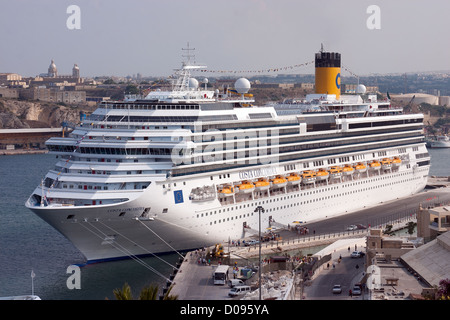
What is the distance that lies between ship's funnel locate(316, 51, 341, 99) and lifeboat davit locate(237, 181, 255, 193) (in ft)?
53.5

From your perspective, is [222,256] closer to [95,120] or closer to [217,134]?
[217,134]

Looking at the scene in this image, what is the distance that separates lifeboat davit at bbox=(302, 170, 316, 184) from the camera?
132ft

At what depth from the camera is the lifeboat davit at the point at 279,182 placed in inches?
1496

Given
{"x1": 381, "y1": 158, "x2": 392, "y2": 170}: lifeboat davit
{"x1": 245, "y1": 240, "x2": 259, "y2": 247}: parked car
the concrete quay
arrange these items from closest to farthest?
the concrete quay, {"x1": 245, "y1": 240, "x2": 259, "y2": 247}: parked car, {"x1": 381, "y1": 158, "x2": 392, "y2": 170}: lifeboat davit

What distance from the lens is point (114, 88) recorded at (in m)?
174

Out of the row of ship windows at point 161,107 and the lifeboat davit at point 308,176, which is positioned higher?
the row of ship windows at point 161,107

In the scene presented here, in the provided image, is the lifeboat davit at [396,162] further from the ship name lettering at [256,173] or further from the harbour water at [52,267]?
the harbour water at [52,267]

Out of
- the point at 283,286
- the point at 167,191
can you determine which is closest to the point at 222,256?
the point at 167,191

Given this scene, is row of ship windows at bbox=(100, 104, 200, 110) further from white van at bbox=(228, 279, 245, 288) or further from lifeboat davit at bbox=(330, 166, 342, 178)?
lifeboat davit at bbox=(330, 166, 342, 178)

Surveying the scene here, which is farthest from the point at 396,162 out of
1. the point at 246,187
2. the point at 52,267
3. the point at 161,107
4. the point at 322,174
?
the point at 52,267

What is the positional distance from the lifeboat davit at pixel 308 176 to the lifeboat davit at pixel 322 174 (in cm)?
43

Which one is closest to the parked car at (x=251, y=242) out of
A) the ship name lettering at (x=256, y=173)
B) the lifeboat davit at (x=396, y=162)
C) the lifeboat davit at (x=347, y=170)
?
the ship name lettering at (x=256, y=173)

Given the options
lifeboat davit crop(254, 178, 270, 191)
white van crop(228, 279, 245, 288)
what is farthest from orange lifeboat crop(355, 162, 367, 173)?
white van crop(228, 279, 245, 288)
